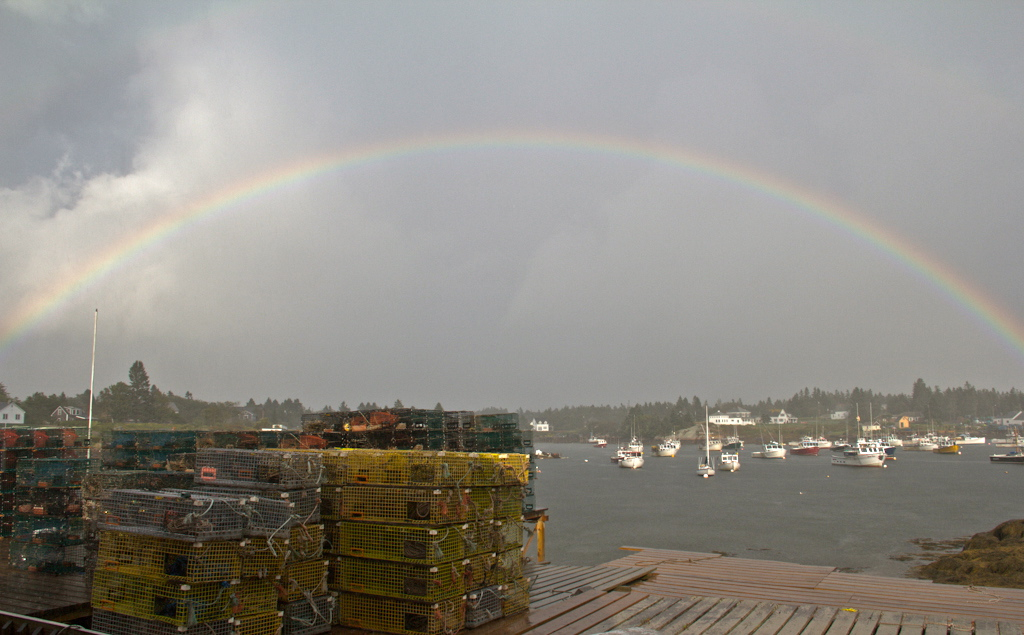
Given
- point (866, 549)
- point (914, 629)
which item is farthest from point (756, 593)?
point (866, 549)

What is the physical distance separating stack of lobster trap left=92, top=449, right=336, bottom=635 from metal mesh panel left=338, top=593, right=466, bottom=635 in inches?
11.5

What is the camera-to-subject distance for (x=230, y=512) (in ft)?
19.5

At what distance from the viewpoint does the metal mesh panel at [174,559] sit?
A: 5.68m

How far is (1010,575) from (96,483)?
2642 cm

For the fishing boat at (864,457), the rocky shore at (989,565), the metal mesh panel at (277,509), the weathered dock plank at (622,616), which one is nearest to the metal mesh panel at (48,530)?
the metal mesh panel at (277,509)

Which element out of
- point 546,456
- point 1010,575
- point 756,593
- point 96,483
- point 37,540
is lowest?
point 546,456

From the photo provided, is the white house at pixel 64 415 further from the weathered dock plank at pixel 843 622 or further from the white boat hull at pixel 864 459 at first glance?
the white boat hull at pixel 864 459

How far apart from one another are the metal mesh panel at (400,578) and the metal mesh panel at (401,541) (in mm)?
84

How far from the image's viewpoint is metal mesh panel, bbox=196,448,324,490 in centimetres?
708

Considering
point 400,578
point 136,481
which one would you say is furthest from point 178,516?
point 136,481

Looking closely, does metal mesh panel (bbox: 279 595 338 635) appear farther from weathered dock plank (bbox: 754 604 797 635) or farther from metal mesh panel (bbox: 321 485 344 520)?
weathered dock plank (bbox: 754 604 797 635)

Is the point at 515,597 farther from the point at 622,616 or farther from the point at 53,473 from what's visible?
the point at 53,473

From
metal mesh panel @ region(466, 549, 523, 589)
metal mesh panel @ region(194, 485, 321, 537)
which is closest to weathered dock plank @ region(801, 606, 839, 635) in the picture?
metal mesh panel @ region(466, 549, 523, 589)

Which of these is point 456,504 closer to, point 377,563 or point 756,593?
point 377,563
